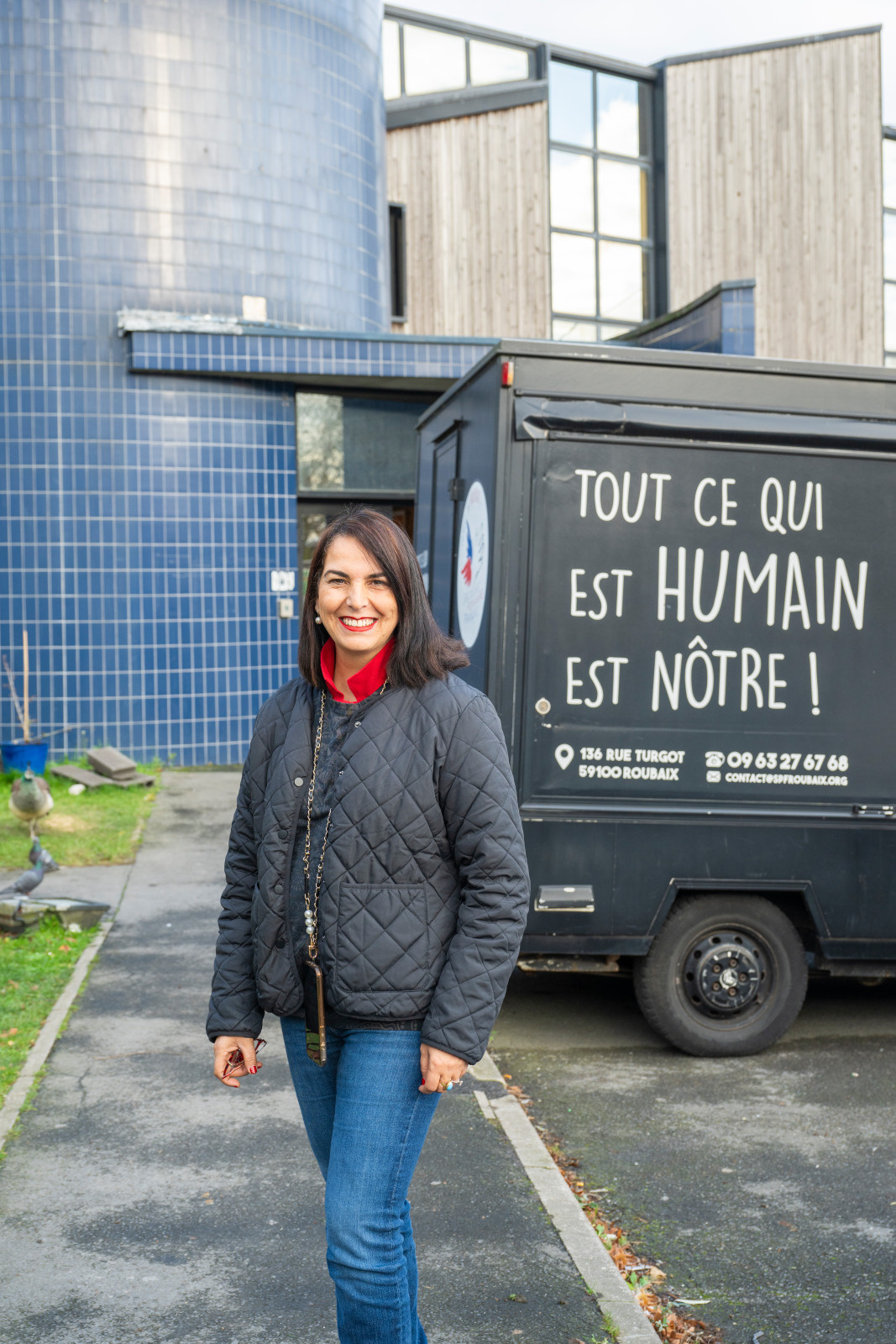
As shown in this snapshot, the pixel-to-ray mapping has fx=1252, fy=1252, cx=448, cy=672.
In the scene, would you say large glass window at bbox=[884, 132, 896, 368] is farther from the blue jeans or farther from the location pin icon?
the blue jeans

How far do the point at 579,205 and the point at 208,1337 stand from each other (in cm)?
1855

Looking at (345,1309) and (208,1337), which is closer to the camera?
(345,1309)

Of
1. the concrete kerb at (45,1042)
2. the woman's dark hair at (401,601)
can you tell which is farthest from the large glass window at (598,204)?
the woman's dark hair at (401,601)

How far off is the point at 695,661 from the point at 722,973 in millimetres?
1366

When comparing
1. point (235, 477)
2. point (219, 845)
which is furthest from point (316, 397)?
point (219, 845)

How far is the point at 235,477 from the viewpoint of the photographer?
42.5ft

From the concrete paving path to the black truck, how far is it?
119 cm

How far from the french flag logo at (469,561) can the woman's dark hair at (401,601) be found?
292 cm

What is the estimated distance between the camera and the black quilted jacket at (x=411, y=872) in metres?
2.50

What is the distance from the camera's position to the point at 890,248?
22.9 meters

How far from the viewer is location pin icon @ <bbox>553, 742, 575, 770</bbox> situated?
525cm

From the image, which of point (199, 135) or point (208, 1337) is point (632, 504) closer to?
point (208, 1337)

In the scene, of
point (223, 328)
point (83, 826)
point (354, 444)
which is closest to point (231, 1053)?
point (83, 826)

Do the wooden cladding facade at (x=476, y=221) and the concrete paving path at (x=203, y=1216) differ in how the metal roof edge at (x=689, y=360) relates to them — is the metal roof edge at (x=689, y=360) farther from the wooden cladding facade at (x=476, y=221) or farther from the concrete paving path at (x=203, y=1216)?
the wooden cladding facade at (x=476, y=221)
